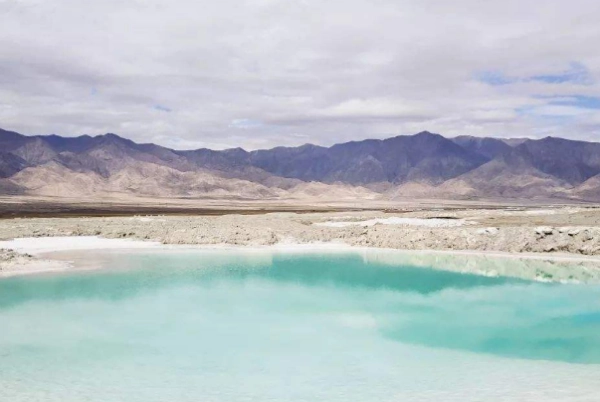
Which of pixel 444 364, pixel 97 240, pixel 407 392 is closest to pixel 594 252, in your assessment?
pixel 444 364

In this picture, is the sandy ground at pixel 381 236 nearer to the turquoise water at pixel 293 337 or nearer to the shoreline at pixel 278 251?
the shoreline at pixel 278 251

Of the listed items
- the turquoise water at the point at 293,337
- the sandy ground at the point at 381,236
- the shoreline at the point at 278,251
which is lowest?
the turquoise water at the point at 293,337

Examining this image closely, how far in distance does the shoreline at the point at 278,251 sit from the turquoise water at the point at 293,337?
2101mm

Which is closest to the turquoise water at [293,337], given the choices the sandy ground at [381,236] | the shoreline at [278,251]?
the shoreline at [278,251]

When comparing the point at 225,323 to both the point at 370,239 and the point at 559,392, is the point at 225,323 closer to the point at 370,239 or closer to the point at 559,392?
the point at 559,392

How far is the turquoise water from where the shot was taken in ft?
35.4

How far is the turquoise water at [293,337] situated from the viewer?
1079 centimetres

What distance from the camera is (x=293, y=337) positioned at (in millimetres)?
14500

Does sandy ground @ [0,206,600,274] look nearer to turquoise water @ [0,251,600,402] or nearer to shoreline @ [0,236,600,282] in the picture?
shoreline @ [0,236,600,282]

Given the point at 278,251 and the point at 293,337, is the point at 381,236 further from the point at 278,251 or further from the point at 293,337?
the point at 293,337

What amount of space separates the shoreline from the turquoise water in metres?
2.10

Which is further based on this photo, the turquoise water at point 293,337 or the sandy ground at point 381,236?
the sandy ground at point 381,236

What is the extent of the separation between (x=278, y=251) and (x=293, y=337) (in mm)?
17057

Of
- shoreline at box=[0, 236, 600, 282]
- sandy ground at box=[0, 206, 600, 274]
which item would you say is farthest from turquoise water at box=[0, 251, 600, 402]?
sandy ground at box=[0, 206, 600, 274]
